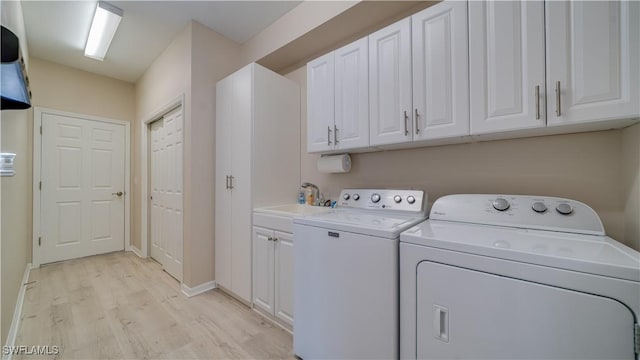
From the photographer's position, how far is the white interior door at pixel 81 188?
10.6 feet

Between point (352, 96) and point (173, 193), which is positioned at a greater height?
point (352, 96)

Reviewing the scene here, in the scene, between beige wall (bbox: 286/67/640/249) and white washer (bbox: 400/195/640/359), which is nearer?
white washer (bbox: 400/195/640/359)

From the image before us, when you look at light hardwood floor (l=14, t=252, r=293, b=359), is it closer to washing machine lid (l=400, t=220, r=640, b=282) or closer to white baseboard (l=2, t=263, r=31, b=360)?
white baseboard (l=2, t=263, r=31, b=360)

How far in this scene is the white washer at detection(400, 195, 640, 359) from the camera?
71 centimetres

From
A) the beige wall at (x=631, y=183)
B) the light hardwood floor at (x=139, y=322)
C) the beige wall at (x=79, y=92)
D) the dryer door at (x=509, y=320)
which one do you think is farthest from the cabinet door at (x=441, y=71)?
the beige wall at (x=79, y=92)

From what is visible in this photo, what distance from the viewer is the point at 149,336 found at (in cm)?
173

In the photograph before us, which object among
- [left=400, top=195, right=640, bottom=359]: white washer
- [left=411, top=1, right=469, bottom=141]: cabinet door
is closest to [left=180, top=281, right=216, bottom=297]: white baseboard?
[left=400, top=195, right=640, bottom=359]: white washer

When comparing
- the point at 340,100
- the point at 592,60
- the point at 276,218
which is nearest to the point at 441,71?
the point at 592,60

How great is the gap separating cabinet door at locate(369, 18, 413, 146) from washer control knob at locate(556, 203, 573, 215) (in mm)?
778

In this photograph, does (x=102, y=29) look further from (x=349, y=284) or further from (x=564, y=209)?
(x=564, y=209)

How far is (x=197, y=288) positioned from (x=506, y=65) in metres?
2.97

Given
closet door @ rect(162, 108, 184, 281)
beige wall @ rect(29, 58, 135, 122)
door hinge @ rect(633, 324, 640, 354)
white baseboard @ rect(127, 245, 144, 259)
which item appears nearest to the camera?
door hinge @ rect(633, 324, 640, 354)

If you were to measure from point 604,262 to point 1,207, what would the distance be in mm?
2940

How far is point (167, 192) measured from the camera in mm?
2951
